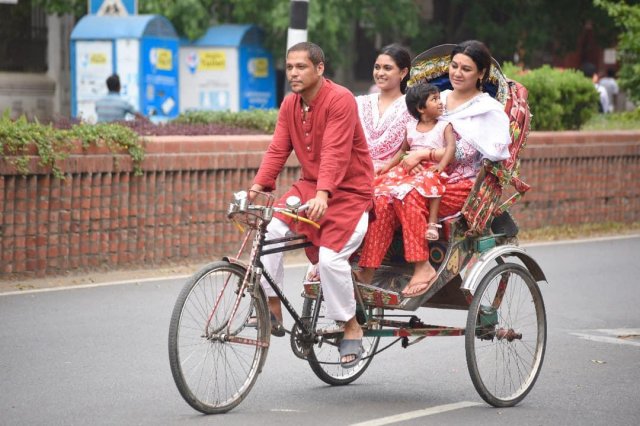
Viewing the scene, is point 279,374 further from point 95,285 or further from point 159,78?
point 159,78

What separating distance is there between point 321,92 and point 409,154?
28.3 inches

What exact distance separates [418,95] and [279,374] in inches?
74.1

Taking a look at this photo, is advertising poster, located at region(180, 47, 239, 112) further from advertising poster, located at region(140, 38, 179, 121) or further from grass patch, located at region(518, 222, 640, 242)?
grass patch, located at region(518, 222, 640, 242)

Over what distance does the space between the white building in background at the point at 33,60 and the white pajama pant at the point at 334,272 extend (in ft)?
65.1

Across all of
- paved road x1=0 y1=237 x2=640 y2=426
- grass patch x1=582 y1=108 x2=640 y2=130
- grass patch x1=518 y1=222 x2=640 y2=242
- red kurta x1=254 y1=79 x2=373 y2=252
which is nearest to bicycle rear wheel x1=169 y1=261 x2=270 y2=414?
paved road x1=0 y1=237 x2=640 y2=426

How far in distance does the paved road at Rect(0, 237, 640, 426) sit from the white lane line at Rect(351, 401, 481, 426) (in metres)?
0.02

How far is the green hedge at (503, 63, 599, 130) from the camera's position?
16609 mm

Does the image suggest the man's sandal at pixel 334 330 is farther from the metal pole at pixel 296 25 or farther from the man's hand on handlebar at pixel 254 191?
the metal pole at pixel 296 25

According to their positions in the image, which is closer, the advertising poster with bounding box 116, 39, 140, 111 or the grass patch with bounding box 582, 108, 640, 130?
the grass patch with bounding box 582, 108, 640, 130

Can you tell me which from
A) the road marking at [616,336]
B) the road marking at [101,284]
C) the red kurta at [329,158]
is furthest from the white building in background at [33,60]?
the red kurta at [329,158]

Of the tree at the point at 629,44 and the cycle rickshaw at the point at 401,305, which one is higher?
the tree at the point at 629,44

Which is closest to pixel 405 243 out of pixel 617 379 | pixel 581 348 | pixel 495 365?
pixel 495 365

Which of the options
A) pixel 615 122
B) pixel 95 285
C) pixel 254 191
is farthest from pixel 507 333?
pixel 615 122

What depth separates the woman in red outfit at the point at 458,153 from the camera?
22.4ft
